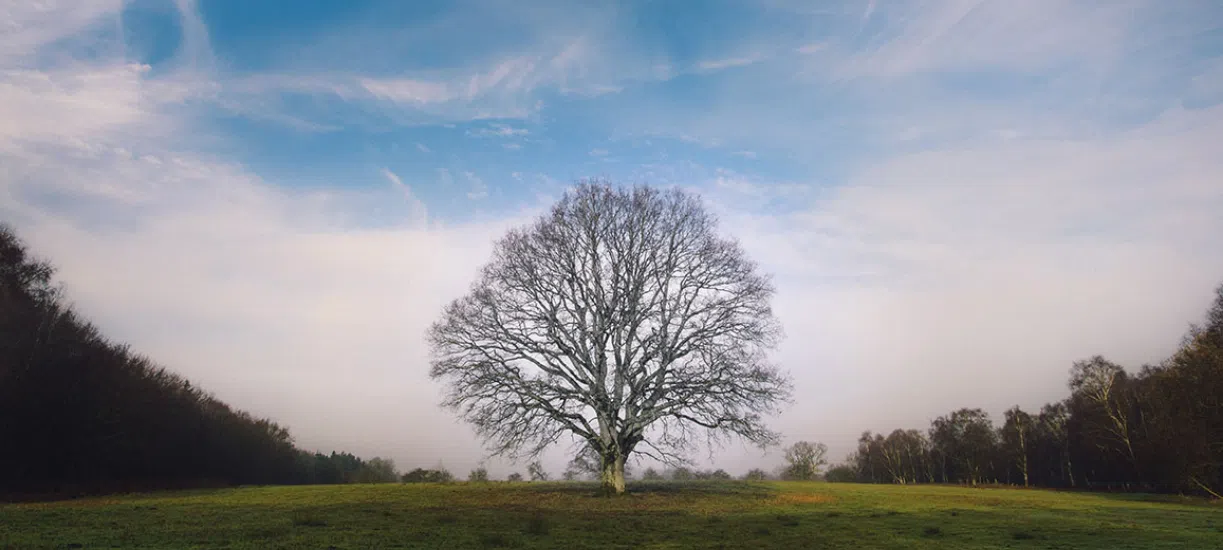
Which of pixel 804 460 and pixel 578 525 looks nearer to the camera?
pixel 578 525

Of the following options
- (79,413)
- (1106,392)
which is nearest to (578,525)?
(79,413)

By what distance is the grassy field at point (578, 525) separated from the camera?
11695mm

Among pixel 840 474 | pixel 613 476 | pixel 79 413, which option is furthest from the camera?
pixel 840 474

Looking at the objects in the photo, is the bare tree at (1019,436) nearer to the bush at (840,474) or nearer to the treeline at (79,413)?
the bush at (840,474)

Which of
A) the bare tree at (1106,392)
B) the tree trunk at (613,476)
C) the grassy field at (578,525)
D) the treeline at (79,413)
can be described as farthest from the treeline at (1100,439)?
the treeline at (79,413)

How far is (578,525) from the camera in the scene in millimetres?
15312

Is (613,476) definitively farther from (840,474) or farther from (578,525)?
(840,474)

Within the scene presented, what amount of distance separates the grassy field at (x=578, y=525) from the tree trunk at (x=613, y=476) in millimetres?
1790

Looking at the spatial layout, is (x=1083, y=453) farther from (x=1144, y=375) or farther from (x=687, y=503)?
(x=687, y=503)

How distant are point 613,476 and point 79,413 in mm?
23060

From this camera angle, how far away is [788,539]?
43.9 ft

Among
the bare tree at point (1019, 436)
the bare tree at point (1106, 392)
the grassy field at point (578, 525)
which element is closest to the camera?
the grassy field at point (578, 525)

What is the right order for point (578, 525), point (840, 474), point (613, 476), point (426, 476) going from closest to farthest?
1. point (578, 525)
2. point (613, 476)
3. point (426, 476)
4. point (840, 474)

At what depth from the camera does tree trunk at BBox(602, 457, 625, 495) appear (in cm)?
2475
